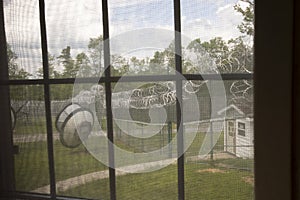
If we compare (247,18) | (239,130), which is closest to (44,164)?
(239,130)

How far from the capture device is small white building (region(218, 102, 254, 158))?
0.60m

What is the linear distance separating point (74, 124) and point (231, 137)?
36cm

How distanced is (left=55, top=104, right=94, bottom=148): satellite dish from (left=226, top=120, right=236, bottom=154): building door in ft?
1.00

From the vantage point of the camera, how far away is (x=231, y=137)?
615 millimetres

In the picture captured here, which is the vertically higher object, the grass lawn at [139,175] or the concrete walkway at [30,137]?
the concrete walkway at [30,137]

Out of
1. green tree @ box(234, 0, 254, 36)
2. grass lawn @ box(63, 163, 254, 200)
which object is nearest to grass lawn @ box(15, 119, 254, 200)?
grass lawn @ box(63, 163, 254, 200)

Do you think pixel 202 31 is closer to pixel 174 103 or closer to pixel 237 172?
pixel 174 103

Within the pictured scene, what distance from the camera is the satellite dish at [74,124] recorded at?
68cm

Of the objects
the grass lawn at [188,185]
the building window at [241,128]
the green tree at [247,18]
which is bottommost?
the grass lawn at [188,185]

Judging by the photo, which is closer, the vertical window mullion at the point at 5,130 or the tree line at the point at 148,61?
the tree line at the point at 148,61

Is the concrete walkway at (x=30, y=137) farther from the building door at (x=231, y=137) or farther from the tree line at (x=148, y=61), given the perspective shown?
the building door at (x=231, y=137)

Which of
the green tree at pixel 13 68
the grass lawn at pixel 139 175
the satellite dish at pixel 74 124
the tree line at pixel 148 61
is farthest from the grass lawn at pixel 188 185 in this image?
the green tree at pixel 13 68

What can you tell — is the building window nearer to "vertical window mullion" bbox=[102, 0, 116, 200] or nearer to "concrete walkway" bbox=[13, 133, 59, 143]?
"vertical window mullion" bbox=[102, 0, 116, 200]

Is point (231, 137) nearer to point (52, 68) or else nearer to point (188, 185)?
point (188, 185)
